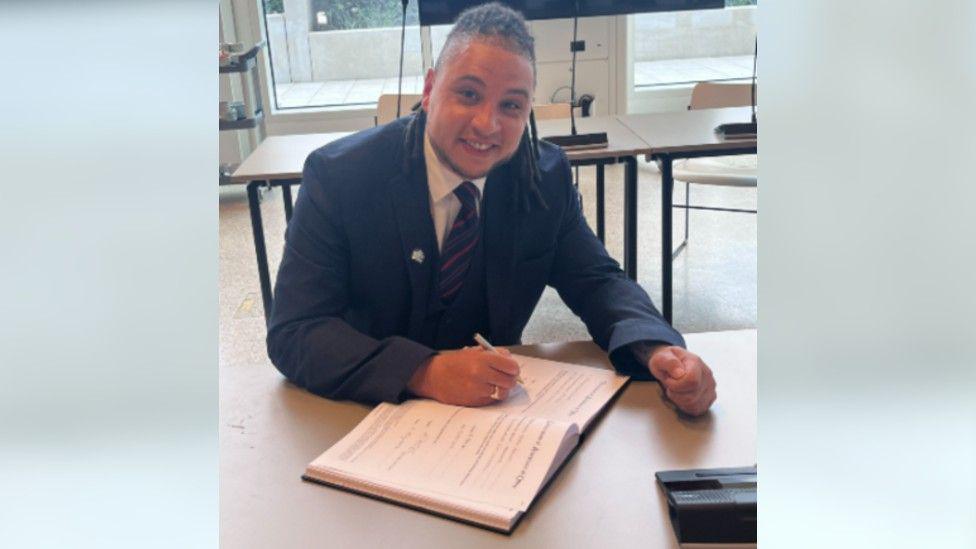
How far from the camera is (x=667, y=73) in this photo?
17.1 ft

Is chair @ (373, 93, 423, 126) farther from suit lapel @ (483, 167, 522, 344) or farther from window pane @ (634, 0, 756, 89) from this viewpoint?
window pane @ (634, 0, 756, 89)

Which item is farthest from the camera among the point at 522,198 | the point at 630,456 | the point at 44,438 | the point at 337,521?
the point at 522,198

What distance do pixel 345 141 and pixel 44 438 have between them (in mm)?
1122

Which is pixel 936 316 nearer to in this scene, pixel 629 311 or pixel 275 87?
pixel 629 311

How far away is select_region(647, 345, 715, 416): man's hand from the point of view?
92cm

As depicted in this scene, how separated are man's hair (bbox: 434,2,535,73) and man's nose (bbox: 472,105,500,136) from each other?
8cm

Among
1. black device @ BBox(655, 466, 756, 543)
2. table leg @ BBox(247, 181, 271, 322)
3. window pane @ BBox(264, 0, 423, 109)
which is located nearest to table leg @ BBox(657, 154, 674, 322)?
table leg @ BBox(247, 181, 271, 322)

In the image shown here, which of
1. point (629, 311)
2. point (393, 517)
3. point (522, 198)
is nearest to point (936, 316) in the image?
point (393, 517)

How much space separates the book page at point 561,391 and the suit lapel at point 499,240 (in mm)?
152

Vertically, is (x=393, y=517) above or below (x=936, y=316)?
below

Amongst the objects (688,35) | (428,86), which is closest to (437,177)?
(428,86)

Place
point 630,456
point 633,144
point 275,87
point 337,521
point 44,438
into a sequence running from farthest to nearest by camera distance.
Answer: point 275,87 < point 633,144 < point 630,456 < point 337,521 < point 44,438

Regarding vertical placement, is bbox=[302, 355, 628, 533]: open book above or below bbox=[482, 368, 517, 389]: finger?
below

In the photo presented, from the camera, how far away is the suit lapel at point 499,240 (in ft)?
4.03
